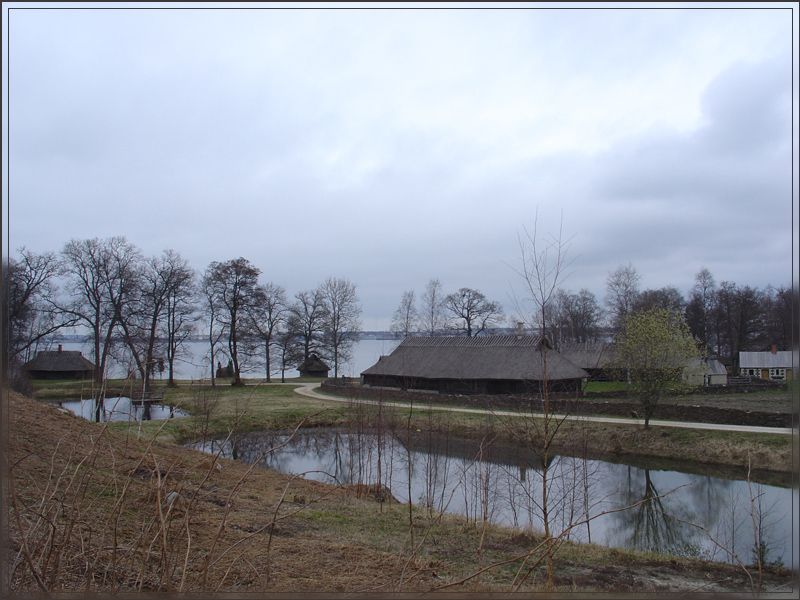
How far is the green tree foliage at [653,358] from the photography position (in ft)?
60.6

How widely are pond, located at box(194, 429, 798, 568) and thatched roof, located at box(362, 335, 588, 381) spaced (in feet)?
33.1

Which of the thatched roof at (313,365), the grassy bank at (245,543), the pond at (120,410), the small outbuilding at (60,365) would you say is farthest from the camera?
the thatched roof at (313,365)

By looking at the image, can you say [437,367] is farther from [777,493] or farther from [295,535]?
[295,535]

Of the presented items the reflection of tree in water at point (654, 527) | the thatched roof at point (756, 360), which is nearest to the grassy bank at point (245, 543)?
the reflection of tree in water at point (654, 527)

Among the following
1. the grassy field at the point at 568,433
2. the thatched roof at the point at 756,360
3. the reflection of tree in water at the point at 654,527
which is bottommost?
the reflection of tree in water at the point at 654,527

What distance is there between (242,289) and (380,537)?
27320mm

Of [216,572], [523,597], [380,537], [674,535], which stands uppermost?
[523,597]

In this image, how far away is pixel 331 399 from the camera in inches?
1117

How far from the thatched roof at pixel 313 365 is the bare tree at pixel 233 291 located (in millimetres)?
10614

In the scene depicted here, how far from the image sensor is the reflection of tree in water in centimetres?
978

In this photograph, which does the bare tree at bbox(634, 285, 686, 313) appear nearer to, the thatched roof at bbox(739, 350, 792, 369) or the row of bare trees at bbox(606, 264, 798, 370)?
the row of bare trees at bbox(606, 264, 798, 370)

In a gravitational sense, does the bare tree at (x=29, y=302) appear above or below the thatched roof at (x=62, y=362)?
above

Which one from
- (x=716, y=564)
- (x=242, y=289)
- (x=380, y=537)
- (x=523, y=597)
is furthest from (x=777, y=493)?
(x=242, y=289)

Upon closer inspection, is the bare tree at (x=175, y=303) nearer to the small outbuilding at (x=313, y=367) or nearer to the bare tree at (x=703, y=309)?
the small outbuilding at (x=313, y=367)
